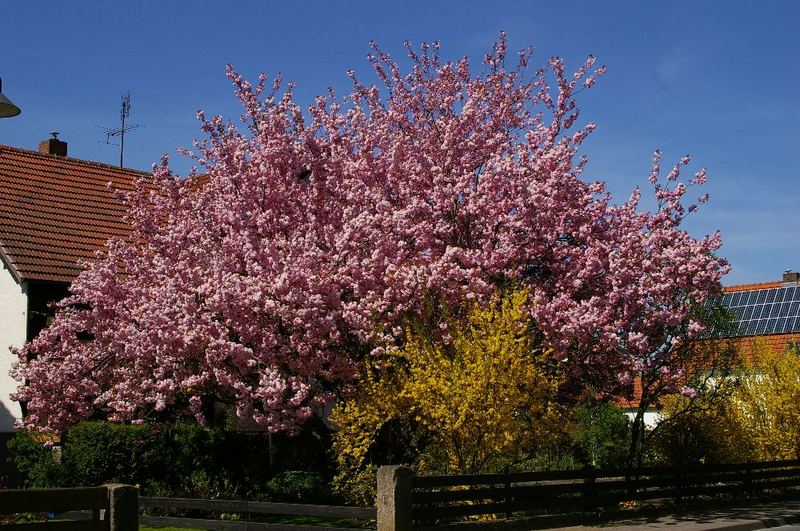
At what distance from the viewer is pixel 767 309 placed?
5169 centimetres

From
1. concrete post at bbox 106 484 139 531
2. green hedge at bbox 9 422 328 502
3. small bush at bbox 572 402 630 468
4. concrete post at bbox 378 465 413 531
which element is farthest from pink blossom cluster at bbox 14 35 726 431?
small bush at bbox 572 402 630 468

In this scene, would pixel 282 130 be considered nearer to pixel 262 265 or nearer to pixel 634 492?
pixel 262 265

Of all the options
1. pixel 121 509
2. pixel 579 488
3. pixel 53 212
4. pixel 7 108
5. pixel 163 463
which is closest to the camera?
pixel 7 108

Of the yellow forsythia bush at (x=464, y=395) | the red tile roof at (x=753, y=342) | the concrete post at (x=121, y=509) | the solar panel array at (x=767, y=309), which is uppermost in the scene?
the solar panel array at (x=767, y=309)

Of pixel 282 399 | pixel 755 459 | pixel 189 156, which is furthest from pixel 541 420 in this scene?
pixel 755 459

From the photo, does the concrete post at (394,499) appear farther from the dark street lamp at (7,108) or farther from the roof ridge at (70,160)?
the roof ridge at (70,160)

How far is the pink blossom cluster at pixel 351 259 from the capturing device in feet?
64.8

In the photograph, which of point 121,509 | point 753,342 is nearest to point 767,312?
point 753,342

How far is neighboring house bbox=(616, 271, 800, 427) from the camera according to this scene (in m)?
47.4

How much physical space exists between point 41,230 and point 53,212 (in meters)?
1.29

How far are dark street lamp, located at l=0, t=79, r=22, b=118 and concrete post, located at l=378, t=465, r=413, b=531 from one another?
782 centimetres

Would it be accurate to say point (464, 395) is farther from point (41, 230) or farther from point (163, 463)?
point (41, 230)

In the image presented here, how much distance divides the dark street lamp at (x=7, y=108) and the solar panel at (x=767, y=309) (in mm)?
41833

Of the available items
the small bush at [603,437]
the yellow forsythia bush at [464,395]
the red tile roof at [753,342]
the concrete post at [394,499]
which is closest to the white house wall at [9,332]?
the yellow forsythia bush at [464,395]
